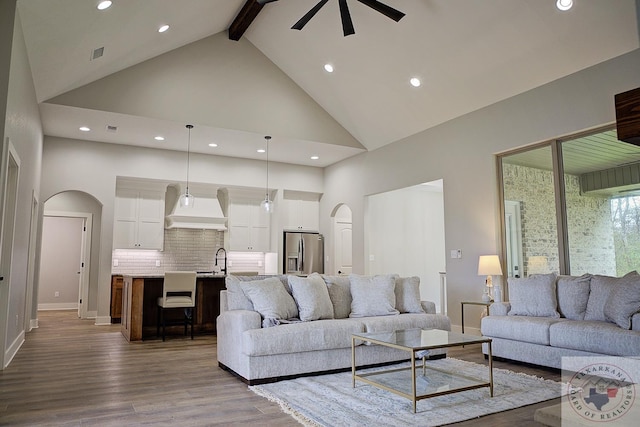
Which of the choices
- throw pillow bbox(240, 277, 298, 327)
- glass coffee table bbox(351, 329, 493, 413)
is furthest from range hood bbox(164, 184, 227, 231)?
glass coffee table bbox(351, 329, 493, 413)

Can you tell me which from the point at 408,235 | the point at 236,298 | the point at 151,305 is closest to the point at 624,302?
the point at 236,298

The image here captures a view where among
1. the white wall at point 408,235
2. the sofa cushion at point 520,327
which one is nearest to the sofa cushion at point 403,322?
the sofa cushion at point 520,327

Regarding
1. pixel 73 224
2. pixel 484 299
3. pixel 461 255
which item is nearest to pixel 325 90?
pixel 461 255

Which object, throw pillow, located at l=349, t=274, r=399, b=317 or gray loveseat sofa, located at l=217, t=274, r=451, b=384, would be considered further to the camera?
throw pillow, located at l=349, t=274, r=399, b=317

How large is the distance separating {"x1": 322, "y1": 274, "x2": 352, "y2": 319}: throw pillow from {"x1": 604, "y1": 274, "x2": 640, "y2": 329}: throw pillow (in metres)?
2.44

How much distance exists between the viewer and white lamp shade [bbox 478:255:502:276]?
5715 mm

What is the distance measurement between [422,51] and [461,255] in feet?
9.34

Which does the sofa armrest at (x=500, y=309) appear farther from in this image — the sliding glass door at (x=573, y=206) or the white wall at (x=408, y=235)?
the white wall at (x=408, y=235)

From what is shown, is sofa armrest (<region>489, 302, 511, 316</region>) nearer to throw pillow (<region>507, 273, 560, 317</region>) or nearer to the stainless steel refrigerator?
throw pillow (<region>507, 273, 560, 317</region>)

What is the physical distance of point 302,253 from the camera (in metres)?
9.69

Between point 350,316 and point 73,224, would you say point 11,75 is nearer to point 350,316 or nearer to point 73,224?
point 350,316

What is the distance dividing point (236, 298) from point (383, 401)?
1.83 m

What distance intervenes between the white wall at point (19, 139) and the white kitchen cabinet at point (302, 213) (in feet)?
15.4

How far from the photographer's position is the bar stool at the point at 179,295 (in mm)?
6266
